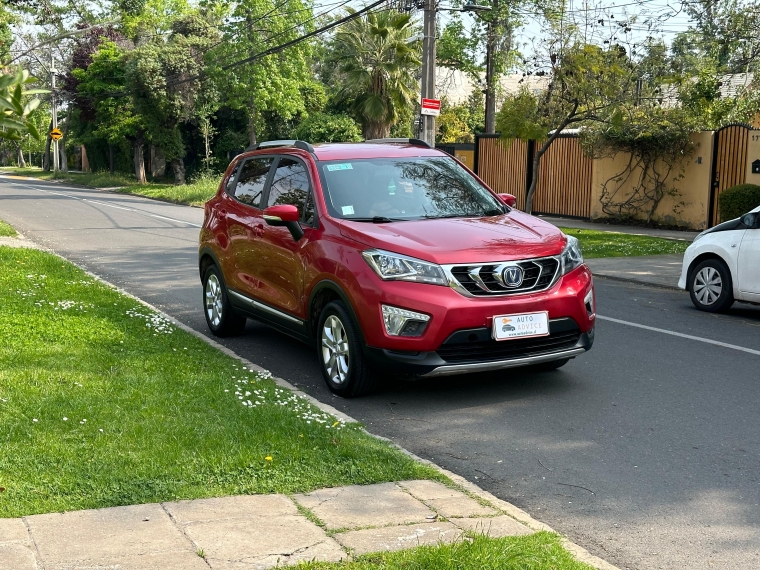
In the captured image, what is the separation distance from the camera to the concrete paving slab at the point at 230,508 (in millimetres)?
4387

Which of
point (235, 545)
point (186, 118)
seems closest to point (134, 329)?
point (235, 545)

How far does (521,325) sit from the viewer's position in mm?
6539

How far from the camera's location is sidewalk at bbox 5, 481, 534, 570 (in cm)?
390

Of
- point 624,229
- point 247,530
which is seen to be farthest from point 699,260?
point 624,229

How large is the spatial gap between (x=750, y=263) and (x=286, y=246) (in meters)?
5.69

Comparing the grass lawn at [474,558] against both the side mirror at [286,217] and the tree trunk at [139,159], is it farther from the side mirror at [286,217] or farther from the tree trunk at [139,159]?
the tree trunk at [139,159]

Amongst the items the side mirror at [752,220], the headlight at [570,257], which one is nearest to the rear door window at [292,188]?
the headlight at [570,257]

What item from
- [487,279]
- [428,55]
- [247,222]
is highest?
[428,55]

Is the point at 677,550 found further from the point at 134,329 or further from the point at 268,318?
the point at 134,329

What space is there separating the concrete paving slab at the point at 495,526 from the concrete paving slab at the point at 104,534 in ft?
4.19

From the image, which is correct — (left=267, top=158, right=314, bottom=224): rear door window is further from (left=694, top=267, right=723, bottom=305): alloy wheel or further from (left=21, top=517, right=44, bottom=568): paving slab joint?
(left=694, top=267, right=723, bottom=305): alloy wheel

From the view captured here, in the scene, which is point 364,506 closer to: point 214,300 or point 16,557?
point 16,557

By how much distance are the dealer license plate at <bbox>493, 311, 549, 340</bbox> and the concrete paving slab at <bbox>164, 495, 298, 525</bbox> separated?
2341mm

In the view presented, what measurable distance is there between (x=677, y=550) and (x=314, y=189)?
4.29 meters
